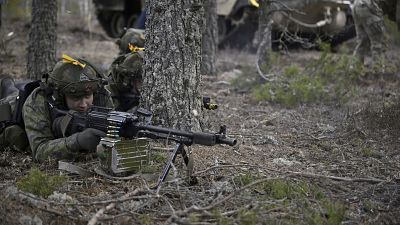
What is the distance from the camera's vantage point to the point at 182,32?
5.07 m

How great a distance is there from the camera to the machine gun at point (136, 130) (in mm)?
3963

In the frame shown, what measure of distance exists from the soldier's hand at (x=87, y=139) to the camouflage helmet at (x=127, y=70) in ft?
5.12

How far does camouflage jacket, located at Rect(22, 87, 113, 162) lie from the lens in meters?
4.73

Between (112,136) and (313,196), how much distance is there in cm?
143

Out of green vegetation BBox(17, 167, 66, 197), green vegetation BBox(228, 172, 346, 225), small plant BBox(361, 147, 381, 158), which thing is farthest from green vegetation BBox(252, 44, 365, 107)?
green vegetation BBox(17, 167, 66, 197)

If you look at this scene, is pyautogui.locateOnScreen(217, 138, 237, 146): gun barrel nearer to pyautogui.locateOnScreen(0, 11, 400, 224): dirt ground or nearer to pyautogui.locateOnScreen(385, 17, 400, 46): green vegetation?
pyautogui.locateOnScreen(0, 11, 400, 224): dirt ground

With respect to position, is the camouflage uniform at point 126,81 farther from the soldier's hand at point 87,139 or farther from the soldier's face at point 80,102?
the soldier's hand at point 87,139

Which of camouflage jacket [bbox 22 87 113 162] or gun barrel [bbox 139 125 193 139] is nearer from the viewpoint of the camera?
gun barrel [bbox 139 125 193 139]

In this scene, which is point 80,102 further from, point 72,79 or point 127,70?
point 127,70

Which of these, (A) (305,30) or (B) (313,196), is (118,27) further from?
(B) (313,196)

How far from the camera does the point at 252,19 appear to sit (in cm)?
1352

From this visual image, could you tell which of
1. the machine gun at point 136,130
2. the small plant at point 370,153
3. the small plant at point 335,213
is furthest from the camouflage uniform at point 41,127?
the small plant at point 370,153

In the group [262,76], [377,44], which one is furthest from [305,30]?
[262,76]

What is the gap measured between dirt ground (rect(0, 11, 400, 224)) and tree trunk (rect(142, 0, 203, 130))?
0.38m
